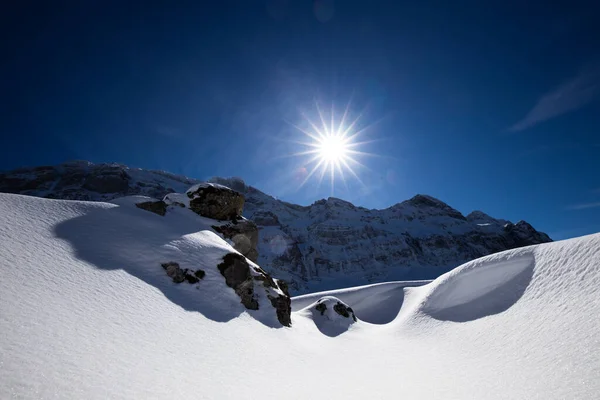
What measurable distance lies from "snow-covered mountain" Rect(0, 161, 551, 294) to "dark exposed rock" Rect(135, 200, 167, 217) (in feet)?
240

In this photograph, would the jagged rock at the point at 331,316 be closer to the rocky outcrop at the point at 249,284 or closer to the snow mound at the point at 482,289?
the rocky outcrop at the point at 249,284

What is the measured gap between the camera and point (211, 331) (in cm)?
827

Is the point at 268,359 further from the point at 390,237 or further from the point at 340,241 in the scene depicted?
the point at 390,237

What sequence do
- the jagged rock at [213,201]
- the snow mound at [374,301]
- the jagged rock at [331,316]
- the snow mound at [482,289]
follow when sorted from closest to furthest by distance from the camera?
the snow mound at [482,289], the jagged rock at [331,316], the jagged rock at [213,201], the snow mound at [374,301]

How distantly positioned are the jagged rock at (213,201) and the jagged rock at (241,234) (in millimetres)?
1042

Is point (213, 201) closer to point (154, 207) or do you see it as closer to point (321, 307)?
point (154, 207)

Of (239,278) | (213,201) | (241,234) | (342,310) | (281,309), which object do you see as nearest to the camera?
(239,278)

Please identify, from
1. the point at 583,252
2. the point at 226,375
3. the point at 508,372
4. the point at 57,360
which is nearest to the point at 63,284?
the point at 57,360

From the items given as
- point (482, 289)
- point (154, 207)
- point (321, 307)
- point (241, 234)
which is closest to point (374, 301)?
point (321, 307)

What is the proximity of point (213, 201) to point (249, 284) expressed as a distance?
31.9 feet

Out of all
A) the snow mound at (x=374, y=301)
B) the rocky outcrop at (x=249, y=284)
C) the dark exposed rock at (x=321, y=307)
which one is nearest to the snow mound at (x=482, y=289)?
the dark exposed rock at (x=321, y=307)

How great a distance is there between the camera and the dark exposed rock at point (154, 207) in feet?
54.5

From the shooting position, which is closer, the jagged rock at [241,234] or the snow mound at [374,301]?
the jagged rock at [241,234]

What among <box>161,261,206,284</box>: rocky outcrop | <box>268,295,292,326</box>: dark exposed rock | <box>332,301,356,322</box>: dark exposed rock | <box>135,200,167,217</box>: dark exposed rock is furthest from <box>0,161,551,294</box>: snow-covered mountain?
<box>161,261,206,284</box>: rocky outcrop
